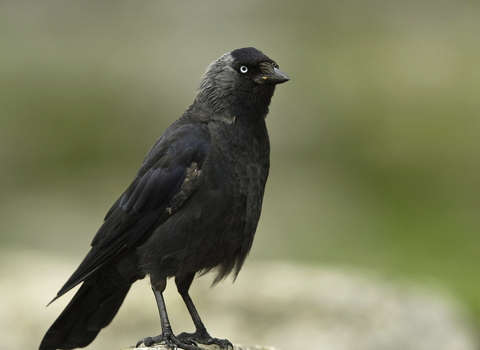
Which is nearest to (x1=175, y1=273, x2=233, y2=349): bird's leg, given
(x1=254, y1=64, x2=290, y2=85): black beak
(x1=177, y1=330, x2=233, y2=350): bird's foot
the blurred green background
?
(x1=177, y1=330, x2=233, y2=350): bird's foot

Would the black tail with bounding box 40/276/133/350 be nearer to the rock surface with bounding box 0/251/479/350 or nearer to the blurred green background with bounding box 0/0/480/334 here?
the rock surface with bounding box 0/251/479/350

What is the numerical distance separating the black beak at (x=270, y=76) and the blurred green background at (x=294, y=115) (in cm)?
738

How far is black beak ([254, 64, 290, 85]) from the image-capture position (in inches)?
198

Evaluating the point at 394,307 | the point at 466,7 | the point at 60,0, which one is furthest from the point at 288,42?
the point at 394,307

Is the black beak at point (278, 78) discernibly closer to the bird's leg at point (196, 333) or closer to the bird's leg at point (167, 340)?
the bird's leg at point (196, 333)

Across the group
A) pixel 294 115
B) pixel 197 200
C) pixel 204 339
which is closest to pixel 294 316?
pixel 204 339

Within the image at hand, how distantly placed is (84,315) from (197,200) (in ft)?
5.66

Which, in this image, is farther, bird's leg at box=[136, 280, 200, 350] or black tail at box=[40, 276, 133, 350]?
black tail at box=[40, 276, 133, 350]

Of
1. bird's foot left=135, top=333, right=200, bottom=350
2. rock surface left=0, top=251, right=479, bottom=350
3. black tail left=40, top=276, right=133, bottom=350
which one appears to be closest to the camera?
bird's foot left=135, top=333, right=200, bottom=350

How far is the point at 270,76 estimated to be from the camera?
5074mm

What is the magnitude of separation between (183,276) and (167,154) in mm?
1018

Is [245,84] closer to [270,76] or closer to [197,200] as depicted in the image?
[270,76]

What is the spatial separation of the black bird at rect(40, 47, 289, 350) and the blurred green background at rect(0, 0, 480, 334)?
731cm

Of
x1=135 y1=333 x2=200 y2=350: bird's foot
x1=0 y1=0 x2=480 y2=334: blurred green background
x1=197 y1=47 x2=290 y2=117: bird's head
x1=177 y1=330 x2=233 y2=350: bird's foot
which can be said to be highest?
x1=0 y1=0 x2=480 y2=334: blurred green background
